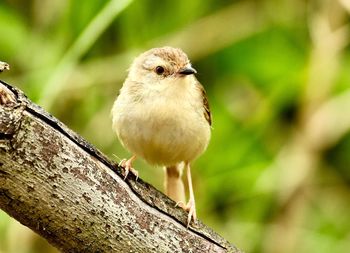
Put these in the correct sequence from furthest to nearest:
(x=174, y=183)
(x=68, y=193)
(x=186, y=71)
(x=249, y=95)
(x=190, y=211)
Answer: (x=249, y=95) → (x=174, y=183) → (x=186, y=71) → (x=190, y=211) → (x=68, y=193)

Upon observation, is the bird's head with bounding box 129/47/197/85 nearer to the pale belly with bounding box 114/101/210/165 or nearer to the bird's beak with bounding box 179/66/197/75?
the bird's beak with bounding box 179/66/197/75

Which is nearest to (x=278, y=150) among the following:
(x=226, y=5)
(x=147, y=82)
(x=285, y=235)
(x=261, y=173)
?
(x=261, y=173)

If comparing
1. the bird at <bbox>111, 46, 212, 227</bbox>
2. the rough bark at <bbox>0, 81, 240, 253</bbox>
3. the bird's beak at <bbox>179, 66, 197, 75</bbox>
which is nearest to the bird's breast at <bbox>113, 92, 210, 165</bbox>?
the bird at <bbox>111, 46, 212, 227</bbox>

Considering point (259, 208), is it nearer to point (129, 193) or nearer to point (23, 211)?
point (129, 193)

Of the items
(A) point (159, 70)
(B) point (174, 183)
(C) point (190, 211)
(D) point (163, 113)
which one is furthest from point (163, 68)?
(C) point (190, 211)

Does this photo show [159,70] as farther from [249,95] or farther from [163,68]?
[249,95]

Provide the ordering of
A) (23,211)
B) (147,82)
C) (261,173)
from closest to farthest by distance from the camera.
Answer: (23,211) → (147,82) → (261,173)

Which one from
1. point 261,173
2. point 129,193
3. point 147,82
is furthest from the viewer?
point 261,173

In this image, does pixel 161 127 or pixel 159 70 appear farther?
pixel 159 70
